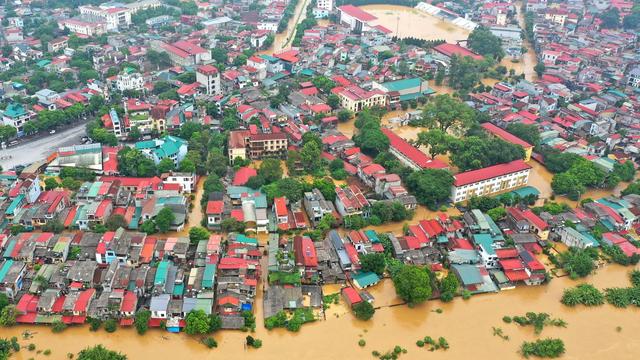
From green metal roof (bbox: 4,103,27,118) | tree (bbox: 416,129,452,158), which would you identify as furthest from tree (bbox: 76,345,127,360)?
green metal roof (bbox: 4,103,27,118)

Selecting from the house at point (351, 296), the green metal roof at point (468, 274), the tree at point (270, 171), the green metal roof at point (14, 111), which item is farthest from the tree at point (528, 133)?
the green metal roof at point (14, 111)

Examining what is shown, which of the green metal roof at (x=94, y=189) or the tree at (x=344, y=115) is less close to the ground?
the tree at (x=344, y=115)

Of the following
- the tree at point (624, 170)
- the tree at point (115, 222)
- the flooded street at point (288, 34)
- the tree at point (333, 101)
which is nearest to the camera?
the tree at point (115, 222)

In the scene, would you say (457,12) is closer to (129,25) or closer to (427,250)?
(129,25)

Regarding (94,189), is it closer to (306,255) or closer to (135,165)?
(135,165)

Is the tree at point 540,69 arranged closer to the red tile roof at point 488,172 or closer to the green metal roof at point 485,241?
the red tile roof at point 488,172
